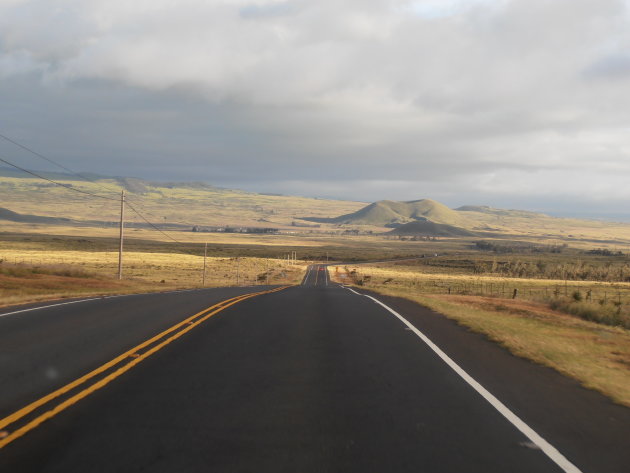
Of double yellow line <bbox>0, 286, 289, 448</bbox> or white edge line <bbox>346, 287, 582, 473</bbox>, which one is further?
double yellow line <bbox>0, 286, 289, 448</bbox>

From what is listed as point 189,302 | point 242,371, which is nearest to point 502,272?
point 189,302

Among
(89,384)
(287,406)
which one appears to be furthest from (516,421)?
(89,384)

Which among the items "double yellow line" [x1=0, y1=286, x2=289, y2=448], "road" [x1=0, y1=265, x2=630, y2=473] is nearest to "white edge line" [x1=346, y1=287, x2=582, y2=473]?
"road" [x1=0, y1=265, x2=630, y2=473]

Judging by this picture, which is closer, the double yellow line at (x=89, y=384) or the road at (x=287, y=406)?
the road at (x=287, y=406)

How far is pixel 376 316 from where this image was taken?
17672 mm

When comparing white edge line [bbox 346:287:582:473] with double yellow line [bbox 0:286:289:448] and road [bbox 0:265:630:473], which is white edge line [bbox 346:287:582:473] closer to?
road [bbox 0:265:630:473]

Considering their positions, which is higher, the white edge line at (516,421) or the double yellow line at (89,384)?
the white edge line at (516,421)

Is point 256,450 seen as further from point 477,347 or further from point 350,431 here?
point 477,347

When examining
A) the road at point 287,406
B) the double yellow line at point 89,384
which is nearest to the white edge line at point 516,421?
the road at point 287,406

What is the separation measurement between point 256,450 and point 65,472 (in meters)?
1.72

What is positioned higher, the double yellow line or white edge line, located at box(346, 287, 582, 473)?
white edge line, located at box(346, 287, 582, 473)

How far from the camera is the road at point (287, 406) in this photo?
5.64m

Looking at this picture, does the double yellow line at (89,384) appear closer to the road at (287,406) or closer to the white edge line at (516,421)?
the road at (287,406)

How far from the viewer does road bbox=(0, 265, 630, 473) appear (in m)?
5.64
